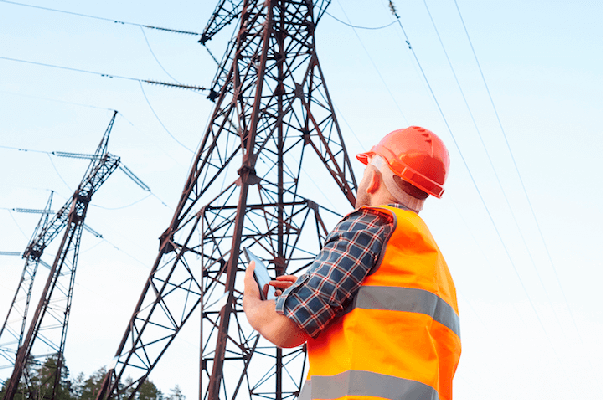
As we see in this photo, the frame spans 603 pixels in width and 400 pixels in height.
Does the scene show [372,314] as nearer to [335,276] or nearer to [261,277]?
[335,276]

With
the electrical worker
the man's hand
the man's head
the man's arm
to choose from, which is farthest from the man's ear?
the man's arm

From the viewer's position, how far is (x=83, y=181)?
80.3ft

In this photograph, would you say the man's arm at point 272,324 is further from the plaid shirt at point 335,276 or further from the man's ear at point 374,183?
the man's ear at point 374,183

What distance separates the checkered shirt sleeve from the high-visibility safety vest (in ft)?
0.12

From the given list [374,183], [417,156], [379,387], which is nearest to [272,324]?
[379,387]

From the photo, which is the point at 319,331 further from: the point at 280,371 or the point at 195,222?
the point at 280,371

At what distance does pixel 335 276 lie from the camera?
5.23ft

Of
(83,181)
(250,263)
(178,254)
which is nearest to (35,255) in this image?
(83,181)

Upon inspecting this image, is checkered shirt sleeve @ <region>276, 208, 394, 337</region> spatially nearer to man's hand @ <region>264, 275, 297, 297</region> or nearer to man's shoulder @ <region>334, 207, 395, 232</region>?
man's shoulder @ <region>334, 207, 395, 232</region>

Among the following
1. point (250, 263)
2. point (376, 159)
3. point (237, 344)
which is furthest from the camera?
point (237, 344)

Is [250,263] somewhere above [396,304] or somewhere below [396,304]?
above

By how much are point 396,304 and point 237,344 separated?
856cm

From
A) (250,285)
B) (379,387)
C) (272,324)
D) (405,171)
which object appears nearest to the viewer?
(379,387)

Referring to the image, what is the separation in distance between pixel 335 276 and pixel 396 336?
0.23 metres
